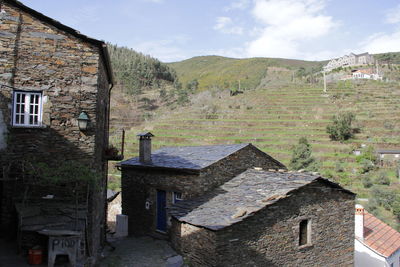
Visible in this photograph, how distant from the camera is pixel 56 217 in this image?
737 centimetres

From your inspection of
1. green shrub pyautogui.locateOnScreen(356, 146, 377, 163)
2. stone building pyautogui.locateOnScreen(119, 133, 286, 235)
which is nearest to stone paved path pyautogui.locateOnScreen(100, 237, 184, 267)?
stone building pyautogui.locateOnScreen(119, 133, 286, 235)

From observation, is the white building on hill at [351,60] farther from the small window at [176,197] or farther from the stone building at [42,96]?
the stone building at [42,96]

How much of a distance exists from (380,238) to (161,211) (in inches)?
386

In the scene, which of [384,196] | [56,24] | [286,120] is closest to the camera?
→ [56,24]

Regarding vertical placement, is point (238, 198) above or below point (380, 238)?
above

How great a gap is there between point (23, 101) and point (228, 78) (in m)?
92.2

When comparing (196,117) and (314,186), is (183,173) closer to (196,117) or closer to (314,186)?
(314,186)

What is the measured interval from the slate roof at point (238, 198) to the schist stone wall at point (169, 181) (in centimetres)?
40

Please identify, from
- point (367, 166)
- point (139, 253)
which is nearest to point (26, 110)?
point (139, 253)

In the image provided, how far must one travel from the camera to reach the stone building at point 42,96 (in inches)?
308

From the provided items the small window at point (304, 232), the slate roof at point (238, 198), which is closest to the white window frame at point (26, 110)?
the slate roof at point (238, 198)

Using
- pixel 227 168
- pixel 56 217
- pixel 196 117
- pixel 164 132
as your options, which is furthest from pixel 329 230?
pixel 196 117

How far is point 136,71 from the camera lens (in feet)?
214

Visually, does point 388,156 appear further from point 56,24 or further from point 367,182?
point 56,24
